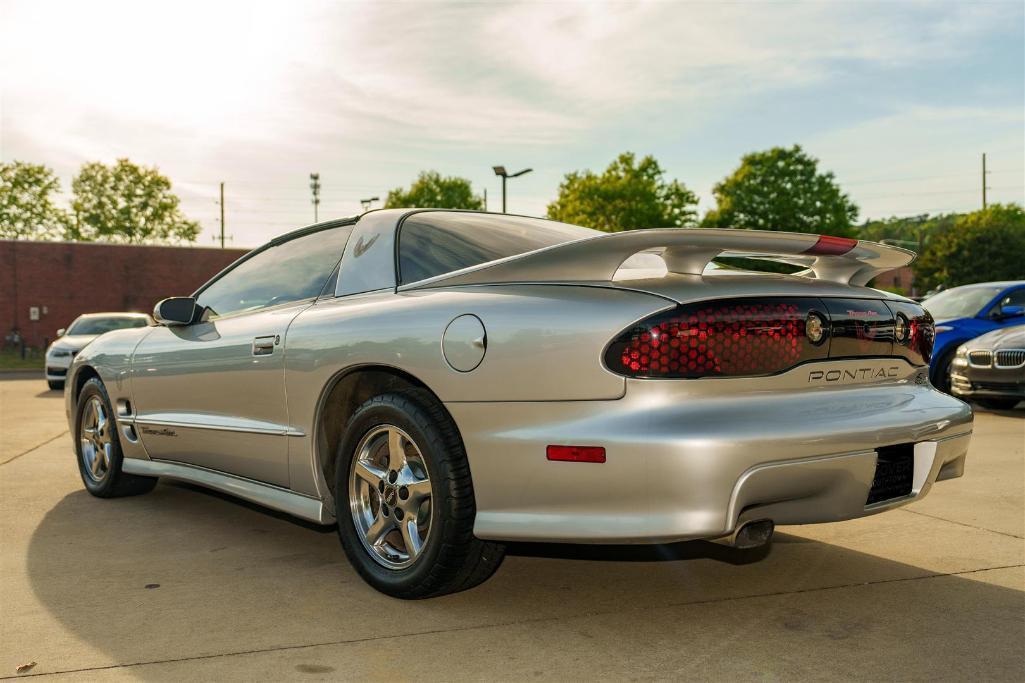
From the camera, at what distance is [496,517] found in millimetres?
3084

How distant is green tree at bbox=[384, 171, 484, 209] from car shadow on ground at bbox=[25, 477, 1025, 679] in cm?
6782

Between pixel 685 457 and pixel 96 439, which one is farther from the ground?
pixel 685 457

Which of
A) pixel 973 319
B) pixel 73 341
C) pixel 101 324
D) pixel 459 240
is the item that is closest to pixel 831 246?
pixel 459 240

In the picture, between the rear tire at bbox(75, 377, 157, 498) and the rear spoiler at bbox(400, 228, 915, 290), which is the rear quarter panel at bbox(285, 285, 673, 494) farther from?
the rear tire at bbox(75, 377, 157, 498)

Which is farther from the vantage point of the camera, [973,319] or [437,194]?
[437,194]

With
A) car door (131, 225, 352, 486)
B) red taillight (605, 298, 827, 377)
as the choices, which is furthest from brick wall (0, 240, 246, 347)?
red taillight (605, 298, 827, 377)

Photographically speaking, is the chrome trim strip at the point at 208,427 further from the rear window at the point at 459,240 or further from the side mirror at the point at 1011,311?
the side mirror at the point at 1011,311

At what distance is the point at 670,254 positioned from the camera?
10.2 ft

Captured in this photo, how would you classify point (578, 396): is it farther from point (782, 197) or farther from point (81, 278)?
point (782, 197)

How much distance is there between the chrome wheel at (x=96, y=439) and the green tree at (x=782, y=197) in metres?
51.3

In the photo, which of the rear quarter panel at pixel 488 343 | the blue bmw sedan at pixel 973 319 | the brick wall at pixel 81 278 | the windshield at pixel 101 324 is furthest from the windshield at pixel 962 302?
the brick wall at pixel 81 278

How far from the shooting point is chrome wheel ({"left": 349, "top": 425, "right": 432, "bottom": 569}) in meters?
3.39

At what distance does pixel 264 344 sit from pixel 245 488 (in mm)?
655

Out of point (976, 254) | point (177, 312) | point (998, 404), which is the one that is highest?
point (976, 254)
